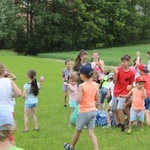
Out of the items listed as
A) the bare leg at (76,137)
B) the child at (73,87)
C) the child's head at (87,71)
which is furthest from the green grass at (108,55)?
the child's head at (87,71)

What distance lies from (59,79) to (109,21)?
3884cm

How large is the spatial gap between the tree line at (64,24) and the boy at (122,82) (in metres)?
44.6

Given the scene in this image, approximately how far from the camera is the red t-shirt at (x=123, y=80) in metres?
8.85

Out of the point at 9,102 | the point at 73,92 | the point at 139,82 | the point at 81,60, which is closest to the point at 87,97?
the point at 9,102

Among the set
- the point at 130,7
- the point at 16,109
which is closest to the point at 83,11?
the point at 130,7

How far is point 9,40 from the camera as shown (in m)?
53.8

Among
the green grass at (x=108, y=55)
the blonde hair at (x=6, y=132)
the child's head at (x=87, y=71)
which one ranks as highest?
the child's head at (x=87, y=71)

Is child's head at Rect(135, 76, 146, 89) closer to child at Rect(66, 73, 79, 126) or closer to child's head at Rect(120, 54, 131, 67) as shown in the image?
child's head at Rect(120, 54, 131, 67)

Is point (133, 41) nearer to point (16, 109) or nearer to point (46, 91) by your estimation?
point (46, 91)

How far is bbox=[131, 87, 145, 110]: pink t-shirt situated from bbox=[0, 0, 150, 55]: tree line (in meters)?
44.7

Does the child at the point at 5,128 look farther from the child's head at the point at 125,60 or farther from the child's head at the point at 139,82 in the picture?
the child's head at the point at 139,82

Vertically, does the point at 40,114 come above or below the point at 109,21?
below

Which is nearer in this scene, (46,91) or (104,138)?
(104,138)

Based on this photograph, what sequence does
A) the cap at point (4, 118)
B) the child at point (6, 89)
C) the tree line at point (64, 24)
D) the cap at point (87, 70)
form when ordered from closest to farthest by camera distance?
the cap at point (4, 118)
the child at point (6, 89)
the cap at point (87, 70)
the tree line at point (64, 24)
